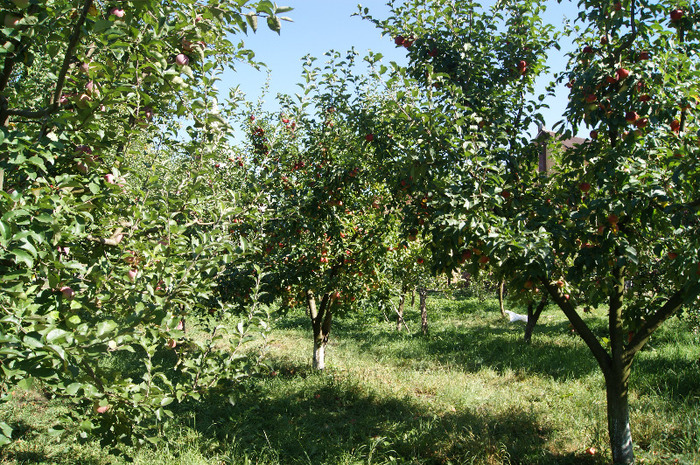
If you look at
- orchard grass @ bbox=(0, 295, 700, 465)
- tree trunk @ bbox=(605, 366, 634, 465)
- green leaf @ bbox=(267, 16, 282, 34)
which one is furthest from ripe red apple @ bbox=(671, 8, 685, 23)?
orchard grass @ bbox=(0, 295, 700, 465)

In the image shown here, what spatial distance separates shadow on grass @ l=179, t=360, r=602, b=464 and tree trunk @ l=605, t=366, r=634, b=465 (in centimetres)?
36

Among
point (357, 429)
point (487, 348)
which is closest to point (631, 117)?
point (357, 429)

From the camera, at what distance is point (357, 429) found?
519 cm

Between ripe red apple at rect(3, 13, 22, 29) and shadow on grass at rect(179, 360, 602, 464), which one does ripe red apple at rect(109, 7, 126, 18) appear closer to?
ripe red apple at rect(3, 13, 22, 29)

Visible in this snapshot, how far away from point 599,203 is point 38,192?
3.32 meters

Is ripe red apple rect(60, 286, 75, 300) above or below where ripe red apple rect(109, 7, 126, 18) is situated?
below

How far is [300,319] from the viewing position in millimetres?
13758

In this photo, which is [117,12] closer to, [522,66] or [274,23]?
[274,23]

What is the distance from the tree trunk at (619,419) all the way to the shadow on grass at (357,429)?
36cm

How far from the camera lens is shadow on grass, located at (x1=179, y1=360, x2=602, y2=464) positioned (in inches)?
171

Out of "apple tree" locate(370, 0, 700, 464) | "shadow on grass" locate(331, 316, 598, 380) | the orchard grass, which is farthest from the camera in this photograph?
"shadow on grass" locate(331, 316, 598, 380)

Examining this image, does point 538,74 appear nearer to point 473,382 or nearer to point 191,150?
point 191,150

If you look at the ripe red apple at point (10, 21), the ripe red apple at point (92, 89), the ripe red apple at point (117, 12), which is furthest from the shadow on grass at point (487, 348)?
the ripe red apple at point (10, 21)

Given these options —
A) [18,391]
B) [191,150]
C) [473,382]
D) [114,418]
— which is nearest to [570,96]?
[191,150]
